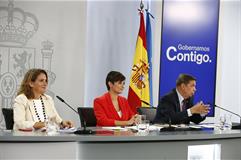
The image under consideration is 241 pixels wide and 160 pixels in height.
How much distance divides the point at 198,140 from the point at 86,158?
2.83 feet

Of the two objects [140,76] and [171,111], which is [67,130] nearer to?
[171,111]

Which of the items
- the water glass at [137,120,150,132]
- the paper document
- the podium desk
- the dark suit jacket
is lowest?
the podium desk

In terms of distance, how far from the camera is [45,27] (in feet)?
15.8

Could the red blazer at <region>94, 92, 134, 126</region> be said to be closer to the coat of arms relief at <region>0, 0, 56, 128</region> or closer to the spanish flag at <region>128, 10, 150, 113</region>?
the spanish flag at <region>128, 10, 150, 113</region>

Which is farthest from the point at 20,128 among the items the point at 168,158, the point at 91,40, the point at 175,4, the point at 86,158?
the point at 175,4

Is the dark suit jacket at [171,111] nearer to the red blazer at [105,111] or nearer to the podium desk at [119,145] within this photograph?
the red blazer at [105,111]

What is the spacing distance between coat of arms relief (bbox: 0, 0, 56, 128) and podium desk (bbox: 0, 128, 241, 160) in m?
2.20

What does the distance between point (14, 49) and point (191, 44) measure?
8.69 feet

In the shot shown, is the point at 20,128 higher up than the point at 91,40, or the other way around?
the point at 91,40

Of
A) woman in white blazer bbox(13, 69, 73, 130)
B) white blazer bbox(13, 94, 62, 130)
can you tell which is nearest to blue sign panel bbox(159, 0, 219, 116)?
woman in white blazer bbox(13, 69, 73, 130)

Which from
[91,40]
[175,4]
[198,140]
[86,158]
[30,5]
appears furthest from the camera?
[175,4]

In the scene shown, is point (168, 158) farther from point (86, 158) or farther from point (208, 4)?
point (208, 4)

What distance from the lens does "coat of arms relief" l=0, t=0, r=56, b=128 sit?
181 inches

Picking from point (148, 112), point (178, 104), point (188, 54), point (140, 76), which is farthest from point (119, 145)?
point (188, 54)
